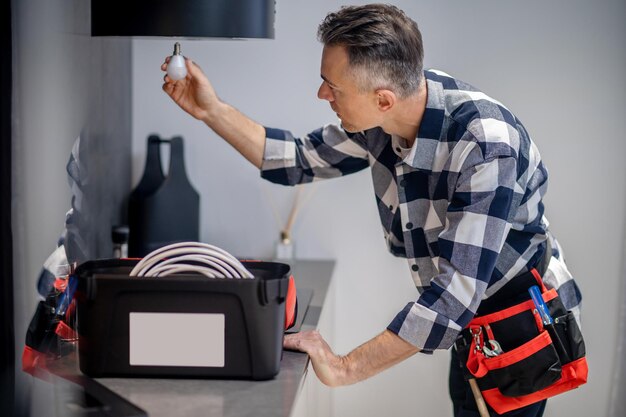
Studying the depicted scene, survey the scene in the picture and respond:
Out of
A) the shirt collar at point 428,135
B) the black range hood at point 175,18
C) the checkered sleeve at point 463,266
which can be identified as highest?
the black range hood at point 175,18

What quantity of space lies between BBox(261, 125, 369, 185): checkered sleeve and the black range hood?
1.45 ft

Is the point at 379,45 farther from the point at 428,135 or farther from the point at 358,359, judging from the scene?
the point at 358,359

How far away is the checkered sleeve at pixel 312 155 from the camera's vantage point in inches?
83.0

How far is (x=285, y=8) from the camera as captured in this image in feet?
9.29

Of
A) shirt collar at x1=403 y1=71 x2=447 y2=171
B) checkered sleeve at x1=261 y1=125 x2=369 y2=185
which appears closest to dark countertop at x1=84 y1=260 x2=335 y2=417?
shirt collar at x1=403 y1=71 x2=447 y2=171

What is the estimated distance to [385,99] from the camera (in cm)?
177

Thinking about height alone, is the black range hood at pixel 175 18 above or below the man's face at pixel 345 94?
above

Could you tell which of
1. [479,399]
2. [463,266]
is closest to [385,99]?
[463,266]

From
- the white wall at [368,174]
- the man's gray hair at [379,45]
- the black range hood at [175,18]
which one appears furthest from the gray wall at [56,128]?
the man's gray hair at [379,45]

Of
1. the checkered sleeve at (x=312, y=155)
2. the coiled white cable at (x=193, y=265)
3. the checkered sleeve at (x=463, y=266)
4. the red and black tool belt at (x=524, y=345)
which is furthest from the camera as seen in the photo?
the checkered sleeve at (x=312, y=155)

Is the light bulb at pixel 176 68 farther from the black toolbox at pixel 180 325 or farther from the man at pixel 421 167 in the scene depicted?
the black toolbox at pixel 180 325

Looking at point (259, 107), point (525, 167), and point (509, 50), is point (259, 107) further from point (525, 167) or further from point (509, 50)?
point (525, 167)

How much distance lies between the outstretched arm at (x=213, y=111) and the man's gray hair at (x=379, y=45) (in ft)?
1.17

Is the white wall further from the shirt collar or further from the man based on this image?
the shirt collar
